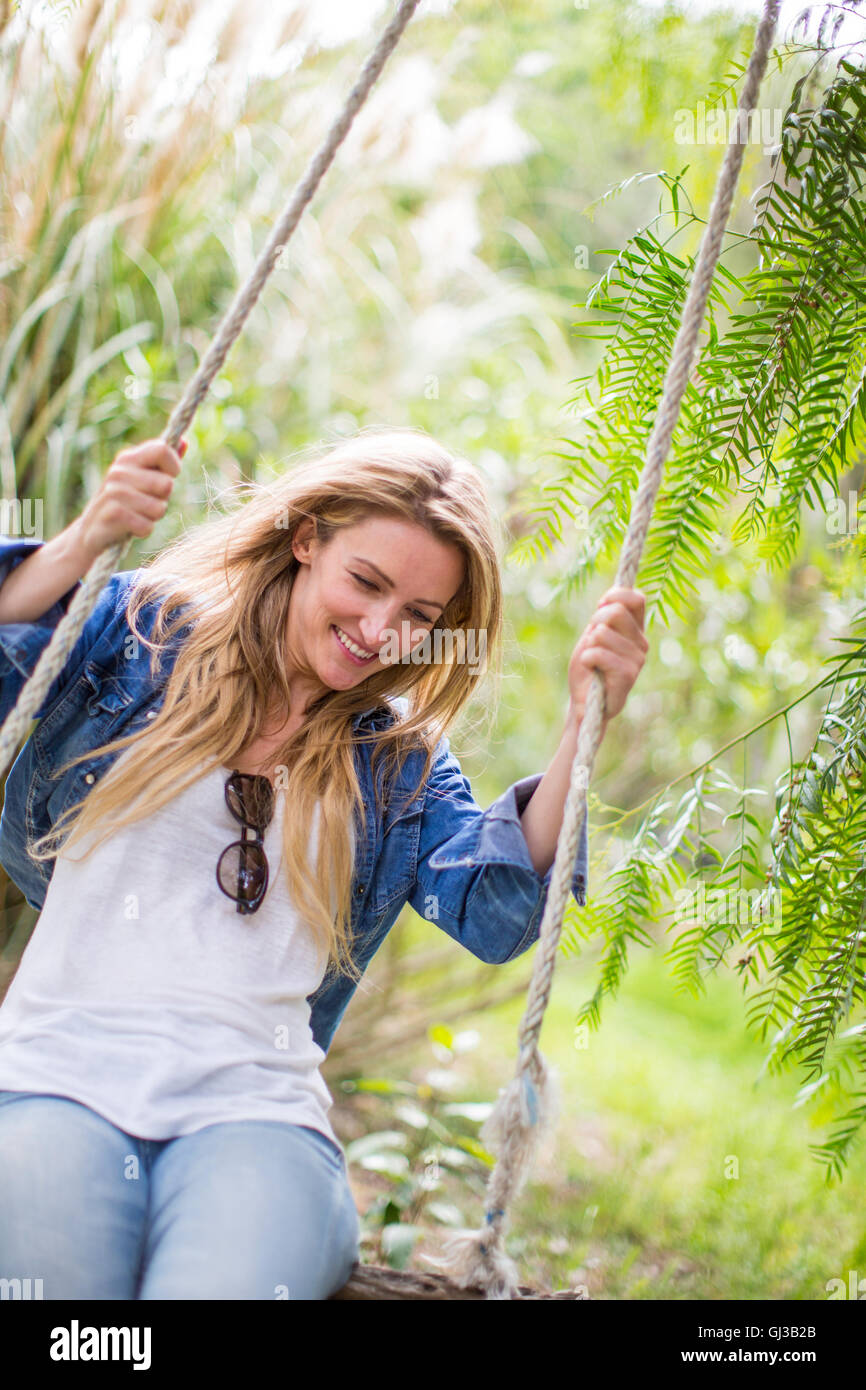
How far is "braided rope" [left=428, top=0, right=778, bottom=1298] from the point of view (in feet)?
2.55

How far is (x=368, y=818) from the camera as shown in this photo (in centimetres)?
102

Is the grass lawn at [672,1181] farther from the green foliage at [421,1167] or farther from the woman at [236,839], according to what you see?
the woman at [236,839]

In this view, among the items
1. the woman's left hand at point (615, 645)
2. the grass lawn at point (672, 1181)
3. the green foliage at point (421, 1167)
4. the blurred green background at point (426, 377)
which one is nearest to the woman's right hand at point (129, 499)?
the woman's left hand at point (615, 645)

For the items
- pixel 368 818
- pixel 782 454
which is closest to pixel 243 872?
pixel 368 818

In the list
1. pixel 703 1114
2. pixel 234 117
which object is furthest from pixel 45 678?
pixel 703 1114

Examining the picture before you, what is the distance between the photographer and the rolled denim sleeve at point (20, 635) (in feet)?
2.89

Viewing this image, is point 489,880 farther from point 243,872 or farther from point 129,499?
point 129,499

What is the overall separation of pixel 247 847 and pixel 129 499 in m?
0.31

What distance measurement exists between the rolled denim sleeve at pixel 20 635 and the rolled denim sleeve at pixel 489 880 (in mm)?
385

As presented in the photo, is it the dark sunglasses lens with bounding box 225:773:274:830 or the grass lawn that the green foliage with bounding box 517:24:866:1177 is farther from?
the dark sunglasses lens with bounding box 225:773:274:830

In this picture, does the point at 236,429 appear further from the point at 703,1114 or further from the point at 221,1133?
the point at 703,1114

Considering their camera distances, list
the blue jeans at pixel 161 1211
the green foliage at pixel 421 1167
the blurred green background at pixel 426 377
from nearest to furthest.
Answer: the blue jeans at pixel 161 1211, the green foliage at pixel 421 1167, the blurred green background at pixel 426 377
